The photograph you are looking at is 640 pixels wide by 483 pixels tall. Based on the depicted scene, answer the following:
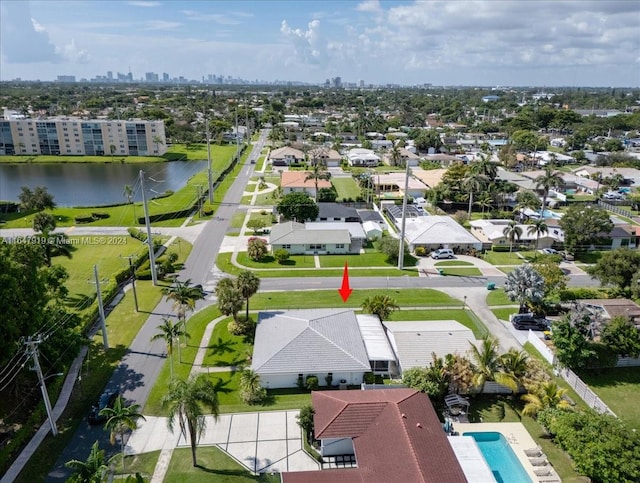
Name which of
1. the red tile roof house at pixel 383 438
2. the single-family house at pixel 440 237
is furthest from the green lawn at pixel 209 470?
the single-family house at pixel 440 237

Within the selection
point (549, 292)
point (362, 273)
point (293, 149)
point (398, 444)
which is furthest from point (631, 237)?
point (293, 149)

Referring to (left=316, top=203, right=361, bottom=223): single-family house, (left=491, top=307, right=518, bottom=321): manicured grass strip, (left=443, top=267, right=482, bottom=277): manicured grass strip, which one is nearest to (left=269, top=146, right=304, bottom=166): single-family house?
(left=316, top=203, right=361, bottom=223): single-family house

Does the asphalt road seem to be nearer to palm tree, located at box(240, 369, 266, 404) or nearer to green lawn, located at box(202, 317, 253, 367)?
green lawn, located at box(202, 317, 253, 367)

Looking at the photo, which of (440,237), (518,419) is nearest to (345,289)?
Answer: (440,237)

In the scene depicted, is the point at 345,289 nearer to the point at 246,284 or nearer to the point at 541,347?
the point at 246,284

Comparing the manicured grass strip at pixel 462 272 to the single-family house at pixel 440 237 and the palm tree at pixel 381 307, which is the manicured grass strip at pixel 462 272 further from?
the palm tree at pixel 381 307

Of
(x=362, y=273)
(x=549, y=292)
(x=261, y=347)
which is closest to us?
(x=261, y=347)

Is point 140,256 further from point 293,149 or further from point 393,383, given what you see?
point 293,149
